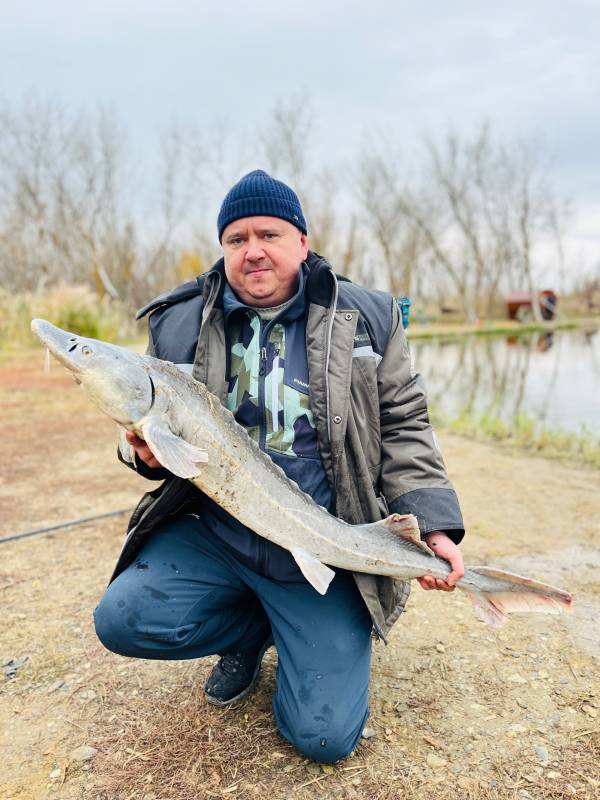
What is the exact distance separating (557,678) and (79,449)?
509cm

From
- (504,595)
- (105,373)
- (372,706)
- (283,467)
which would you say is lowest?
(372,706)

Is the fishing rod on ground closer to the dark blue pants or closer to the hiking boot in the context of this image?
the dark blue pants

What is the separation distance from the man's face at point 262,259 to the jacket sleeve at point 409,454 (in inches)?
18.1

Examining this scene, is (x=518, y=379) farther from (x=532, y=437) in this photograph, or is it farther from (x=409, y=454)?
(x=409, y=454)

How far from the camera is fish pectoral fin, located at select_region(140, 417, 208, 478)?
75.3 inches

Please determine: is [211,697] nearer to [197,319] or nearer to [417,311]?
[197,319]

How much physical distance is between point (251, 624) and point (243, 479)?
0.73m

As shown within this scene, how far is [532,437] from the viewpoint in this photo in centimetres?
657

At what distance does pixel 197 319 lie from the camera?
241 centimetres

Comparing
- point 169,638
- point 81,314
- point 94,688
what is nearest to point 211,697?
point 169,638

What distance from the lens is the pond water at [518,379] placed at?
955cm

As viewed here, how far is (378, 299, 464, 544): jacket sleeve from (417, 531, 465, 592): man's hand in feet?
0.12

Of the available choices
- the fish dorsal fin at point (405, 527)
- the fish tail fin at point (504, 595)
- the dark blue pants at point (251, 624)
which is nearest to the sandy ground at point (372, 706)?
the dark blue pants at point (251, 624)

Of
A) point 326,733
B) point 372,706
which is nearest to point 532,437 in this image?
point 372,706
